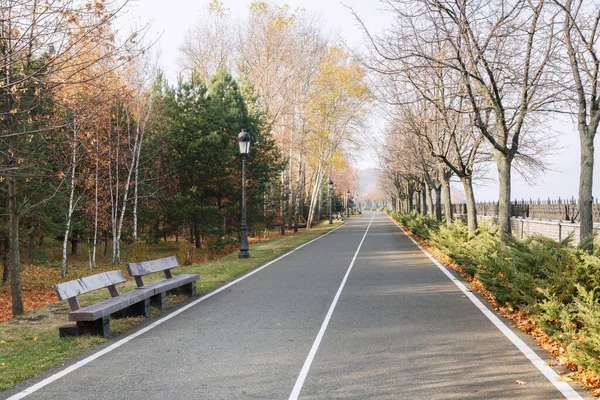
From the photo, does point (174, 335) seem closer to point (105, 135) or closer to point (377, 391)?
point (377, 391)

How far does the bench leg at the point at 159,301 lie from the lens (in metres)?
9.89

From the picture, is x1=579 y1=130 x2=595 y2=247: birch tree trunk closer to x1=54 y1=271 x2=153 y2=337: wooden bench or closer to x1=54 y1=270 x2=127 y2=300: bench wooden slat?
x1=54 y1=271 x2=153 y2=337: wooden bench

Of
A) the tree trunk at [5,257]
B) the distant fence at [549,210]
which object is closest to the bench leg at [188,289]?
the tree trunk at [5,257]

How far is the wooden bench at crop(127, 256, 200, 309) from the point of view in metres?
9.62

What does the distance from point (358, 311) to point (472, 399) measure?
458 centimetres

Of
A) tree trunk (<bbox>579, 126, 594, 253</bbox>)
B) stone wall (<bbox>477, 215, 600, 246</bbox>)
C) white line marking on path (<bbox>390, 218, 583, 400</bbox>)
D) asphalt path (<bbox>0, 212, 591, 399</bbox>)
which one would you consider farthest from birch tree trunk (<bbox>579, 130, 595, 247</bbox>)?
stone wall (<bbox>477, 215, 600, 246</bbox>)

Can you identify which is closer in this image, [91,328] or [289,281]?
[91,328]

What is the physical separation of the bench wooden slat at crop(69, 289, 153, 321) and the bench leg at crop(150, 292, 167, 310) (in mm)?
653

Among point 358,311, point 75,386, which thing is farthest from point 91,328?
point 358,311

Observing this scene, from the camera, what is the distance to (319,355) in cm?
657

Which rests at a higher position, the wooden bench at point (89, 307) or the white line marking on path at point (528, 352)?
the wooden bench at point (89, 307)

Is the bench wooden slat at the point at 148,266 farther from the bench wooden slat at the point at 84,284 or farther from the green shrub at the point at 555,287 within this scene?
the green shrub at the point at 555,287

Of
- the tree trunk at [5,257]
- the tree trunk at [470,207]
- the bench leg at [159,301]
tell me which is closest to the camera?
the bench leg at [159,301]

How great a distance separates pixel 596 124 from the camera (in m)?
10.2
